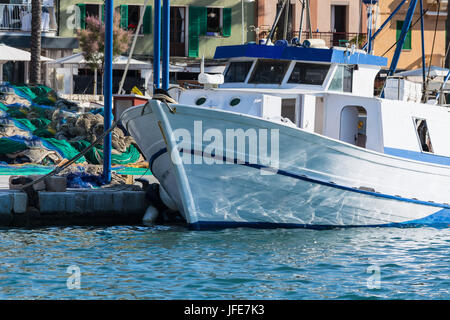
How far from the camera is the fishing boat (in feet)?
41.3

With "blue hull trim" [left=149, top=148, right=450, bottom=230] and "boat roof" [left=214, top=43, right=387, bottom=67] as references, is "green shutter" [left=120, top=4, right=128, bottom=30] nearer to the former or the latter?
"boat roof" [left=214, top=43, right=387, bottom=67]

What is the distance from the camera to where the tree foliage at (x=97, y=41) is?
32.1 metres

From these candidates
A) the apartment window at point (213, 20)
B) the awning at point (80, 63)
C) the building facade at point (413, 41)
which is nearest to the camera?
the awning at point (80, 63)

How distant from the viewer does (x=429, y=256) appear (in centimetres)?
1181

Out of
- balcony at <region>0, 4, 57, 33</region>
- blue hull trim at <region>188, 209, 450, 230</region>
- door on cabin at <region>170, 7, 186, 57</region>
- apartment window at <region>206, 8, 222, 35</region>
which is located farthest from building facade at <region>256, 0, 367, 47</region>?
blue hull trim at <region>188, 209, 450, 230</region>

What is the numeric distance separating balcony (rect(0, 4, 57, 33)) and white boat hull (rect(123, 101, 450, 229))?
20848mm

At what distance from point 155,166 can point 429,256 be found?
4492 mm

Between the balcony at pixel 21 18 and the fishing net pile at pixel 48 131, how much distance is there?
30.2 feet

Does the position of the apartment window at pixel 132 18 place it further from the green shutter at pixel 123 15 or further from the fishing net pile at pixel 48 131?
the fishing net pile at pixel 48 131

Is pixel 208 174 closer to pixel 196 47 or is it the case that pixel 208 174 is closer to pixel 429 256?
pixel 429 256

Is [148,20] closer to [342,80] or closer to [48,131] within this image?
[48,131]

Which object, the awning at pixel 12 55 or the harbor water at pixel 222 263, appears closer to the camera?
the harbor water at pixel 222 263

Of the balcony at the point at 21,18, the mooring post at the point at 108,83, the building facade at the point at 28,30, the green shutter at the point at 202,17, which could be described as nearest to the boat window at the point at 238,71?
the mooring post at the point at 108,83

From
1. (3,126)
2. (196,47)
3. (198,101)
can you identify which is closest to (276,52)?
(198,101)
